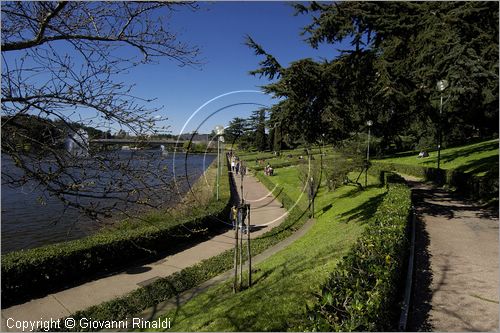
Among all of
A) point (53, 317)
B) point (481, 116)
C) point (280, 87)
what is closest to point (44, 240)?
point (53, 317)

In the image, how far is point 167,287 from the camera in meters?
11.3

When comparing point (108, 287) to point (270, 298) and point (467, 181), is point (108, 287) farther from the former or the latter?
point (467, 181)

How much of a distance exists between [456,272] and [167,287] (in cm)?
814

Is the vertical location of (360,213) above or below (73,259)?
above

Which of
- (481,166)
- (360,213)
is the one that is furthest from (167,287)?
(481,166)

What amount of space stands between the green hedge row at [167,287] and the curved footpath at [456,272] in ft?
22.0

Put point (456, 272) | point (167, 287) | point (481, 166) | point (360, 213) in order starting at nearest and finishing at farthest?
1. point (456, 272)
2. point (167, 287)
3. point (360, 213)
4. point (481, 166)

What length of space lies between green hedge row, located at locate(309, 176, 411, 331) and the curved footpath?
23.9 inches

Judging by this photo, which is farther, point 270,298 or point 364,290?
point 270,298

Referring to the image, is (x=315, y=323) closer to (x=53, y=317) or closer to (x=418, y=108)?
(x=53, y=317)

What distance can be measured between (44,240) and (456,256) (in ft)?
63.8

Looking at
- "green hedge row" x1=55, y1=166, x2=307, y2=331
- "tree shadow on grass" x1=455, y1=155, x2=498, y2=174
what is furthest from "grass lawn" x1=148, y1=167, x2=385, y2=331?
"tree shadow on grass" x1=455, y1=155, x2=498, y2=174

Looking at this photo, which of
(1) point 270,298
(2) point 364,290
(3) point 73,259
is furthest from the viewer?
(3) point 73,259

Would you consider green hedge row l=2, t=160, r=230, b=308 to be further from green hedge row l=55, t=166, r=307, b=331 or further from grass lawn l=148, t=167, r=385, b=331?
grass lawn l=148, t=167, r=385, b=331
